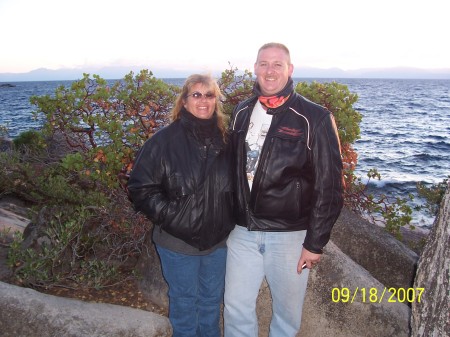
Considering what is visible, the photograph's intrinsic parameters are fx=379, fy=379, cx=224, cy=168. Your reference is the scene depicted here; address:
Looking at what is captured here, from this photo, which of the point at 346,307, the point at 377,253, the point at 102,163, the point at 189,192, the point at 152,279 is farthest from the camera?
the point at 102,163

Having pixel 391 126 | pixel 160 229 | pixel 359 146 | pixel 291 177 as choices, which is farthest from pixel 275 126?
pixel 391 126

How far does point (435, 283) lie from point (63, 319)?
3202 millimetres

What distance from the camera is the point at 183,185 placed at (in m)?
3.19

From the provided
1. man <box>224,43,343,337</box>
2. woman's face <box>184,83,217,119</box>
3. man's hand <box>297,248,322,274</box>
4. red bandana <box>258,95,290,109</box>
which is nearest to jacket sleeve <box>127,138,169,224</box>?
woman's face <box>184,83,217,119</box>

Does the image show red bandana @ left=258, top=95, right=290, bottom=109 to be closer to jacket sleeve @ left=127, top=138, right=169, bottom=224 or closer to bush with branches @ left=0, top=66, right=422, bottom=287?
jacket sleeve @ left=127, top=138, right=169, bottom=224

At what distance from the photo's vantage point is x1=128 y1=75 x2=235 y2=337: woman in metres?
3.20

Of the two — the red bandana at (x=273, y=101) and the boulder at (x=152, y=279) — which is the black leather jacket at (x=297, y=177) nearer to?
the red bandana at (x=273, y=101)

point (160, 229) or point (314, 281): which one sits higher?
point (160, 229)

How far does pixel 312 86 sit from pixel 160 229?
333 centimetres

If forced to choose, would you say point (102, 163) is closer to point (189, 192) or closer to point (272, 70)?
point (189, 192)

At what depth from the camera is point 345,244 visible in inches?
201

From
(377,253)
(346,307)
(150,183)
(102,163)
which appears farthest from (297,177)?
(102,163)

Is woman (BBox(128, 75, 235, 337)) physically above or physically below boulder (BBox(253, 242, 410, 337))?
above

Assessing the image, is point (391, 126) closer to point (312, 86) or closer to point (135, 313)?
point (312, 86)
